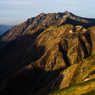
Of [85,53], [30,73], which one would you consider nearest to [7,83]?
[30,73]

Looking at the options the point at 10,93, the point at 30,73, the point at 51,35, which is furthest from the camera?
the point at 51,35

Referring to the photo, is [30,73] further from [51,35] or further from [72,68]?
[51,35]

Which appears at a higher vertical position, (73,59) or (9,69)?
(73,59)

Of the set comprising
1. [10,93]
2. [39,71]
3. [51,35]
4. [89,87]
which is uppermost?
[51,35]

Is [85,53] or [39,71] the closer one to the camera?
[39,71]

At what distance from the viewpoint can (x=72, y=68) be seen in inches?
3009

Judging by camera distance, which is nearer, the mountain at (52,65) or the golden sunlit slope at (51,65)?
the mountain at (52,65)

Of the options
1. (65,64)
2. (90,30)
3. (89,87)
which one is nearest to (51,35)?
(90,30)

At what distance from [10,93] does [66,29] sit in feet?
290

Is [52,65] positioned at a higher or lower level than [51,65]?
lower

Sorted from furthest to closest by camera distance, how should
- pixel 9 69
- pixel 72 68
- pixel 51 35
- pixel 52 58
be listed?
1. pixel 51 35
2. pixel 9 69
3. pixel 52 58
4. pixel 72 68

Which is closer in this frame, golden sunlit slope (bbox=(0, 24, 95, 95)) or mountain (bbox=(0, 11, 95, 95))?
mountain (bbox=(0, 11, 95, 95))

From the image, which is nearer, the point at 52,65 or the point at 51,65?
the point at 51,65

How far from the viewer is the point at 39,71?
349ft
